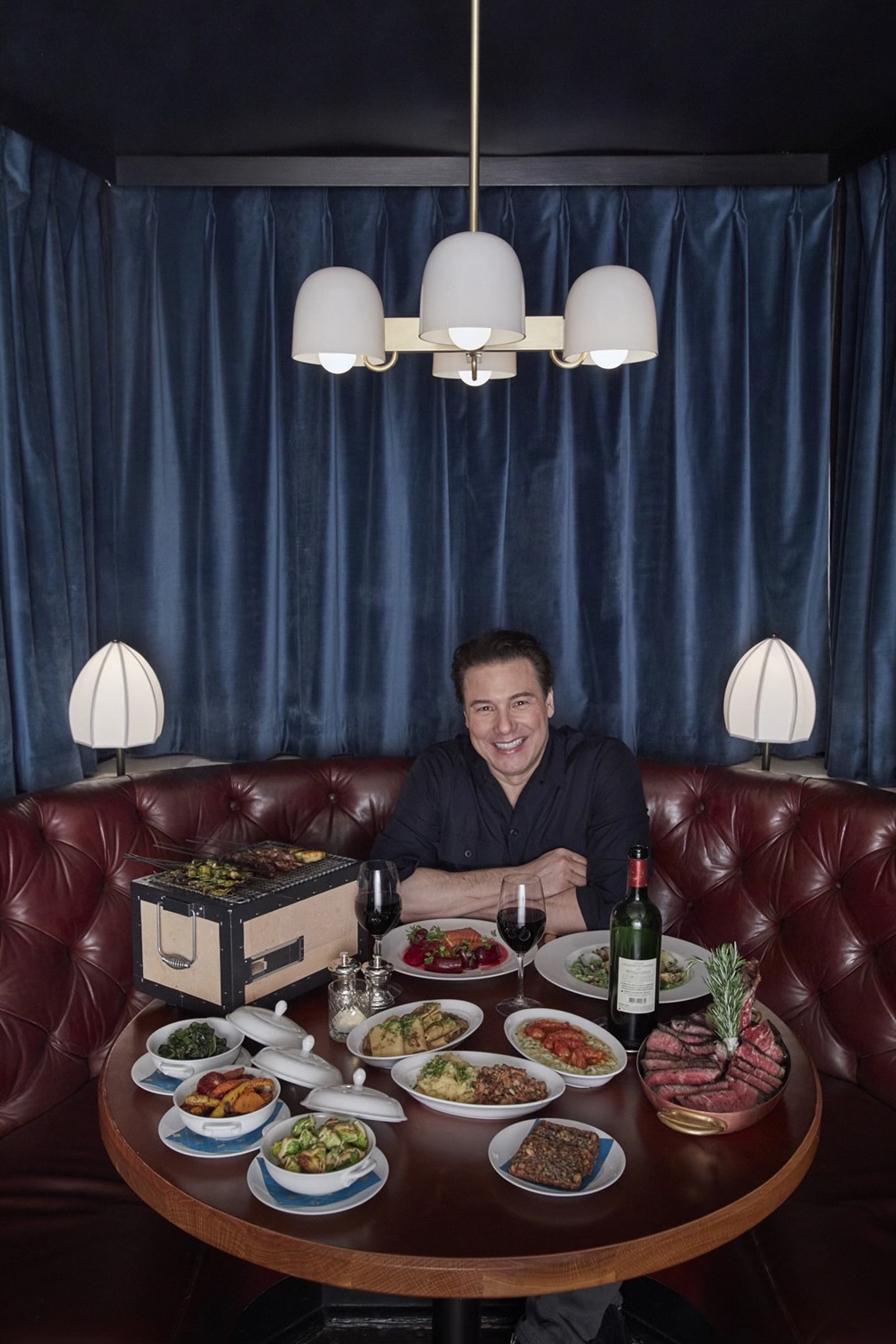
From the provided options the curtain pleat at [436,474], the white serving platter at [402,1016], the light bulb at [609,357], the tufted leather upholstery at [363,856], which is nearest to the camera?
the white serving platter at [402,1016]

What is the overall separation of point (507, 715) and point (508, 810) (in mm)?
254

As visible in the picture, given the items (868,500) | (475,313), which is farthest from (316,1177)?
(868,500)

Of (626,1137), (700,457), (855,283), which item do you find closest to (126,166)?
(700,457)

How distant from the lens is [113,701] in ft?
8.96

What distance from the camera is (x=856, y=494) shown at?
9.62 ft

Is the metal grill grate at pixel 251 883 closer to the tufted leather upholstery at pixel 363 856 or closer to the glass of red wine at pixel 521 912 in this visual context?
the glass of red wine at pixel 521 912

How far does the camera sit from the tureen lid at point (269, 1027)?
5.49 ft

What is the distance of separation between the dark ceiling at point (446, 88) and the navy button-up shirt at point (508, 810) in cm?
162

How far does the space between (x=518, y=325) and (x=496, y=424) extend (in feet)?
5.15

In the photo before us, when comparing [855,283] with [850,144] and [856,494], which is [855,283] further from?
[856,494]

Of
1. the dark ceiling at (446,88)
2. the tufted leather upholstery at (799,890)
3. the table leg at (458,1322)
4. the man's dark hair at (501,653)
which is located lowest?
the table leg at (458,1322)

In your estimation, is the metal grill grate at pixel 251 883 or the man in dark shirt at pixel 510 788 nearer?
the metal grill grate at pixel 251 883

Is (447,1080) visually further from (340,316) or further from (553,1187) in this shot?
(340,316)

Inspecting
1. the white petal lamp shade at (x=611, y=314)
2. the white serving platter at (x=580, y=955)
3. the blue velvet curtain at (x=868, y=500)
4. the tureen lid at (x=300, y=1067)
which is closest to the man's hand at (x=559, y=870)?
the white serving platter at (x=580, y=955)
